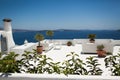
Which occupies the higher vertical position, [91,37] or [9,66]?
[91,37]

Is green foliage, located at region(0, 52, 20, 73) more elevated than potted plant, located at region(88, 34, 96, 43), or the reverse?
potted plant, located at region(88, 34, 96, 43)

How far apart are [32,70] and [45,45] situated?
10.2 meters

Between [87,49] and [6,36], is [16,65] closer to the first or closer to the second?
Result: [6,36]

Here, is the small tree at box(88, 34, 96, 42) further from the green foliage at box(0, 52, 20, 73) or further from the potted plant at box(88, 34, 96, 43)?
the green foliage at box(0, 52, 20, 73)

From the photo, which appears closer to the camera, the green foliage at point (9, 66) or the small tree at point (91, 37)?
the green foliage at point (9, 66)

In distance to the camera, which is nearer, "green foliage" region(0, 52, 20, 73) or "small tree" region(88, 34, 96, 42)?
"green foliage" region(0, 52, 20, 73)

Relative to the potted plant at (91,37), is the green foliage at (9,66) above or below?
below

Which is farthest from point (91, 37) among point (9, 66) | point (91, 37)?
point (9, 66)

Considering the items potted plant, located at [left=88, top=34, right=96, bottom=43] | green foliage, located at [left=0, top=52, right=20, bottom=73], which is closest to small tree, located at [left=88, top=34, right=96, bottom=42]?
Answer: potted plant, located at [left=88, top=34, right=96, bottom=43]

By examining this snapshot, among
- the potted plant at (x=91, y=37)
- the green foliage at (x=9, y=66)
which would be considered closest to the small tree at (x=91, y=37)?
the potted plant at (x=91, y=37)

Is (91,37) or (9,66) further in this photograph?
(91,37)

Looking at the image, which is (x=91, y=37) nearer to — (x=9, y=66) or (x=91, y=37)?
(x=91, y=37)

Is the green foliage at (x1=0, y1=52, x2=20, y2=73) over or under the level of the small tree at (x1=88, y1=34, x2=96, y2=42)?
under

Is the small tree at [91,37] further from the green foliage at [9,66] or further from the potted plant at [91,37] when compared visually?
the green foliage at [9,66]
